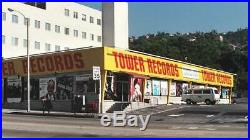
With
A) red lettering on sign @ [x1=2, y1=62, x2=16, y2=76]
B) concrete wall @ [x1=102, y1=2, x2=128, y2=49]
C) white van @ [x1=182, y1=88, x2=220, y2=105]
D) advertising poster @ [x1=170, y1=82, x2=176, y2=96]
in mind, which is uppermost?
concrete wall @ [x1=102, y1=2, x2=128, y2=49]

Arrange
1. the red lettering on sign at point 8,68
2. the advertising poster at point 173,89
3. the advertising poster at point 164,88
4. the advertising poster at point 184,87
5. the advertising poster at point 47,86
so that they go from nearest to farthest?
the advertising poster at point 47,86 < the red lettering on sign at point 8,68 < the advertising poster at point 164,88 < the advertising poster at point 173,89 < the advertising poster at point 184,87

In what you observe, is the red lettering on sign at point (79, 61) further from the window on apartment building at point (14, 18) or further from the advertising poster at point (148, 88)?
the window on apartment building at point (14, 18)

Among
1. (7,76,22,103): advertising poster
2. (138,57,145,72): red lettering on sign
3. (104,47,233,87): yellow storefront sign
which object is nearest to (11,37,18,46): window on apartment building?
(7,76,22,103): advertising poster

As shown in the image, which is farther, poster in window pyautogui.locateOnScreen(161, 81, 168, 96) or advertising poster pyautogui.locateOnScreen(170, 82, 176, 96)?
advertising poster pyautogui.locateOnScreen(170, 82, 176, 96)

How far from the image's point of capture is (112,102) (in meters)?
42.4

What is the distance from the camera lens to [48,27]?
260 ft

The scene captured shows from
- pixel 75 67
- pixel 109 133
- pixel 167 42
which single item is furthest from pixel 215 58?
pixel 109 133

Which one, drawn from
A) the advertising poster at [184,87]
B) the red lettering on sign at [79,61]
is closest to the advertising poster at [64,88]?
the red lettering on sign at [79,61]

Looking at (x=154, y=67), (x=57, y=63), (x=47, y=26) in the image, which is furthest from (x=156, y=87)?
(x=47, y=26)

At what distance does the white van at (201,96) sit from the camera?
54062 mm

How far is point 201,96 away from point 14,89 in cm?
1872

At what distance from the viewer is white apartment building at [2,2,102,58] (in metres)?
70.9

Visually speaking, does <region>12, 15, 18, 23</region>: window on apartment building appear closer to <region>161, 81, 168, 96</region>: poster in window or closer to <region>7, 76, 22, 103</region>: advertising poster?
<region>7, 76, 22, 103</region>: advertising poster

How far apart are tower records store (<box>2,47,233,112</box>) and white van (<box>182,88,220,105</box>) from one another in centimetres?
170
